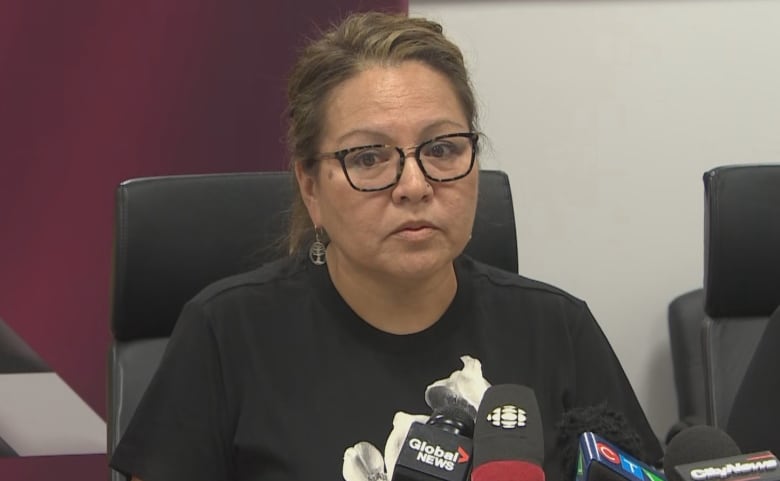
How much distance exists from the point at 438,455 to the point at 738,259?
105 centimetres

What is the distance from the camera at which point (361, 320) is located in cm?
139

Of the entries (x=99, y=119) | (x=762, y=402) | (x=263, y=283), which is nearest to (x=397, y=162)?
(x=263, y=283)

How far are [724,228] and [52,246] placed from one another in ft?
4.33

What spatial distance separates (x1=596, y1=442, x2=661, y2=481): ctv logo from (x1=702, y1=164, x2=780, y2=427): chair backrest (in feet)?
3.04

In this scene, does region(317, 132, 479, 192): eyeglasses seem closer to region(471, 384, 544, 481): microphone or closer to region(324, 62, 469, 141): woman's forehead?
region(324, 62, 469, 141): woman's forehead

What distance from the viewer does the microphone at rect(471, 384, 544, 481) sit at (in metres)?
0.81

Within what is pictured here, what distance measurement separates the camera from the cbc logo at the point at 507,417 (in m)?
0.89

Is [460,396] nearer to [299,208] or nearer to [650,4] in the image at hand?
[299,208]

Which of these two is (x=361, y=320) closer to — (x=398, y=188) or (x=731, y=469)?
(x=398, y=188)

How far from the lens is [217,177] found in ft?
5.37

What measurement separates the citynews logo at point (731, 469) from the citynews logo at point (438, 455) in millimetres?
187

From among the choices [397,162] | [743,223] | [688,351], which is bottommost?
[688,351]

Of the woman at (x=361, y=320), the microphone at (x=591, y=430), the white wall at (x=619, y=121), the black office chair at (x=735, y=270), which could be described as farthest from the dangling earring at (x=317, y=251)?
the white wall at (x=619, y=121)

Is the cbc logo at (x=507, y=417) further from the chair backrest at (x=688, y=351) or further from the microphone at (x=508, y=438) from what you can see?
the chair backrest at (x=688, y=351)
